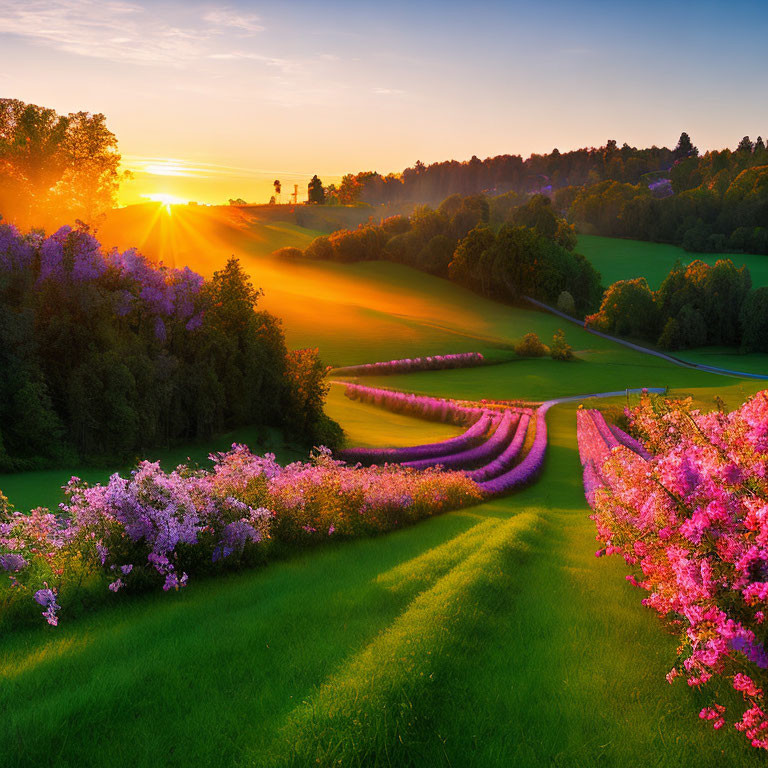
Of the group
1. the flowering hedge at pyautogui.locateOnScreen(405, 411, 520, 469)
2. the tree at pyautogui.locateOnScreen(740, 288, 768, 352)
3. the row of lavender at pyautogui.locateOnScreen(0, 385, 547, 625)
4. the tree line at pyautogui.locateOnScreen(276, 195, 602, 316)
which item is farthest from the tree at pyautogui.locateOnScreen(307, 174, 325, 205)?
the row of lavender at pyautogui.locateOnScreen(0, 385, 547, 625)

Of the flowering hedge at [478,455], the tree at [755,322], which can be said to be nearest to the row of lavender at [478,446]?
the flowering hedge at [478,455]

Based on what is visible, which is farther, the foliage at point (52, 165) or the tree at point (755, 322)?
the tree at point (755, 322)

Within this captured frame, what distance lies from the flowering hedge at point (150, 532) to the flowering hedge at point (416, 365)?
3762 cm

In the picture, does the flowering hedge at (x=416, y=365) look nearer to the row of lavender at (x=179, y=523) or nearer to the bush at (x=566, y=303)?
the bush at (x=566, y=303)

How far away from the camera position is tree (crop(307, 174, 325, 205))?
18162 centimetres

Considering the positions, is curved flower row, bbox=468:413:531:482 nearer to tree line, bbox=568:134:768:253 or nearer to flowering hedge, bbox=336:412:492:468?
flowering hedge, bbox=336:412:492:468

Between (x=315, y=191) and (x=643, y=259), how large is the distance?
105327mm

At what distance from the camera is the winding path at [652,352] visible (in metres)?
61.3

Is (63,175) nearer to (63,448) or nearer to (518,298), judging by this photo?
(63,448)

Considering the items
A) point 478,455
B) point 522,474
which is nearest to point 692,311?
point 478,455

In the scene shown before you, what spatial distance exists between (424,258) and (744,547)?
94.7 meters

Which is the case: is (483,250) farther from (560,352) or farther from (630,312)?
(560,352)

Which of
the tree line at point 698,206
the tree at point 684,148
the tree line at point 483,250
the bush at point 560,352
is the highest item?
the tree at point 684,148

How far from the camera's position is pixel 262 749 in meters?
4.32
